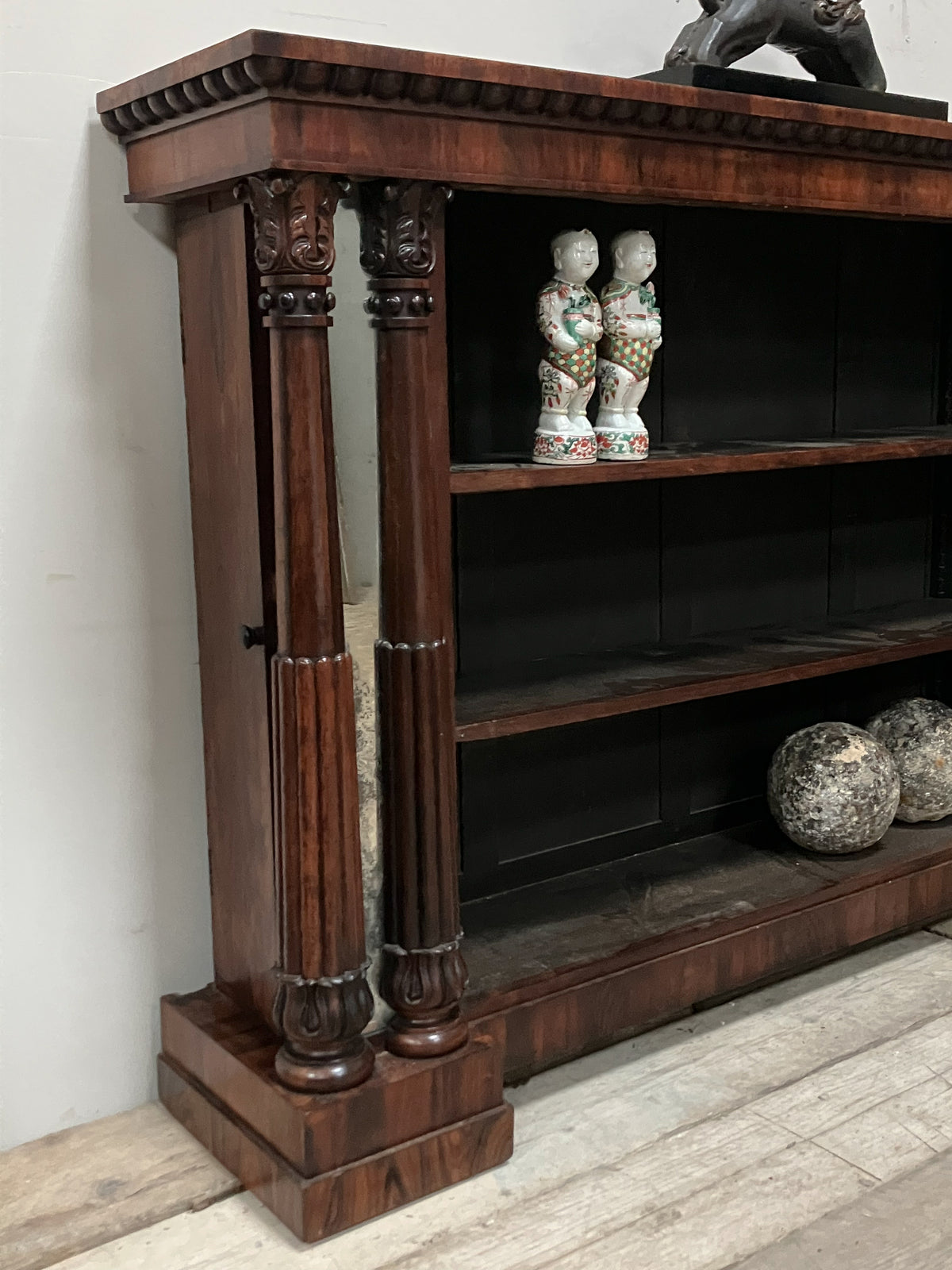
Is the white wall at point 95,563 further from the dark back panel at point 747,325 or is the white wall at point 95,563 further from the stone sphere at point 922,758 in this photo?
the stone sphere at point 922,758

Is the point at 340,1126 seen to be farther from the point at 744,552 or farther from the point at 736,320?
the point at 736,320

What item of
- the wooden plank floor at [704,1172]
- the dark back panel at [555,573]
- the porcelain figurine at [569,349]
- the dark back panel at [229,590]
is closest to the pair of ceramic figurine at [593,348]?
the porcelain figurine at [569,349]

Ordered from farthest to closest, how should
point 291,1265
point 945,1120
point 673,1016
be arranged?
1. point 673,1016
2. point 945,1120
3. point 291,1265

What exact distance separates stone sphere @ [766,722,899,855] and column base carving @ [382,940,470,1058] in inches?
31.5

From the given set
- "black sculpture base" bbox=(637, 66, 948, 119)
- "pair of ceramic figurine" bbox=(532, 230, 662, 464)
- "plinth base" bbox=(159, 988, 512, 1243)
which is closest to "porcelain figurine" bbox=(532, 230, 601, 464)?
"pair of ceramic figurine" bbox=(532, 230, 662, 464)

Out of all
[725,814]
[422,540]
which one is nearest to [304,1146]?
[422,540]

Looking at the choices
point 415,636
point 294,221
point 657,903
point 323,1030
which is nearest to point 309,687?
point 415,636

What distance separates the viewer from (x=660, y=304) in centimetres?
226

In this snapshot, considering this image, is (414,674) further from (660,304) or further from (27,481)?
(660,304)

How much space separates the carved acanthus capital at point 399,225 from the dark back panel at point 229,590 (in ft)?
0.49

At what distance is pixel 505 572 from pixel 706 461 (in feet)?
1.26

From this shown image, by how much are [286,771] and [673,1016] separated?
0.89 metres

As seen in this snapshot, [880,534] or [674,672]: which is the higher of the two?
[880,534]

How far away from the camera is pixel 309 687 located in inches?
62.8
